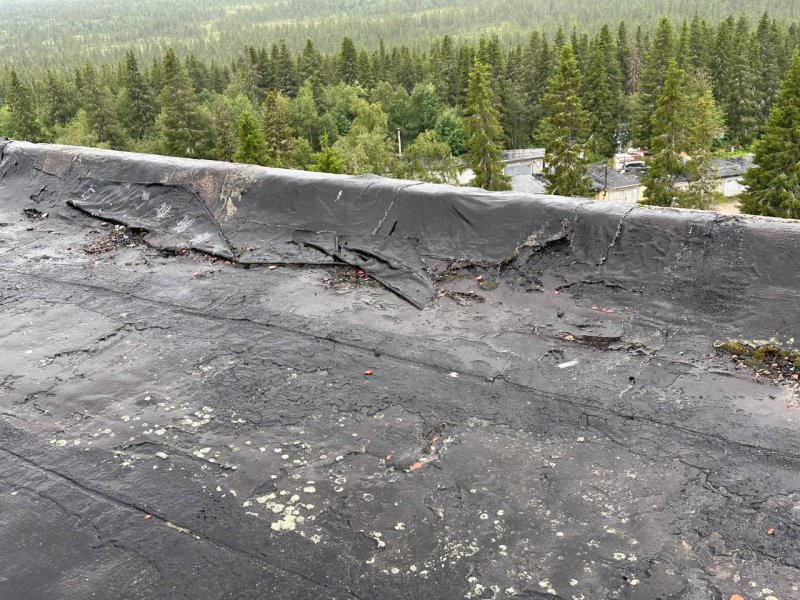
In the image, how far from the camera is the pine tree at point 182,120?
4562cm

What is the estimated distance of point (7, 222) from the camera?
6137mm

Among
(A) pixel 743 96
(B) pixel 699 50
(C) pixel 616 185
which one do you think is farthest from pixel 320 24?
(C) pixel 616 185

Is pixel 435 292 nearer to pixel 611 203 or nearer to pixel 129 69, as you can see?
pixel 611 203

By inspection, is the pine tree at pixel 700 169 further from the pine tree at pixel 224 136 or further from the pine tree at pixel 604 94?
the pine tree at pixel 224 136

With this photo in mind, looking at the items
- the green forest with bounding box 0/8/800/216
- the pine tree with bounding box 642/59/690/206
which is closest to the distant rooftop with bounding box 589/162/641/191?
the green forest with bounding box 0/8/800/216

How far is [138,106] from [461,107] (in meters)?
27.0

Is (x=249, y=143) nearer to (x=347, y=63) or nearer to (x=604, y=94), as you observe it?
(x=604, y=94)

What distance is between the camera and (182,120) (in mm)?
46500

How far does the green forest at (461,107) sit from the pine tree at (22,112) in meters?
0.14

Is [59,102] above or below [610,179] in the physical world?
above

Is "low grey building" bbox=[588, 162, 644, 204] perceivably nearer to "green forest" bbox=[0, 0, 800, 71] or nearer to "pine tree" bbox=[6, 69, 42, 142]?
"pine tree" bbox=[6, 69, 42, 142]

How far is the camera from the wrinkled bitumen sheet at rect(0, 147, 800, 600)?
2.34 metres

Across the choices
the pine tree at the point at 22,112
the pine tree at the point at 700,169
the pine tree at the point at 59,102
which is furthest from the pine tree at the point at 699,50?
the pine tree at the point at 59,102

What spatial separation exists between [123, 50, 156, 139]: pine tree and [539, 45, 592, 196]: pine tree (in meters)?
36.0
